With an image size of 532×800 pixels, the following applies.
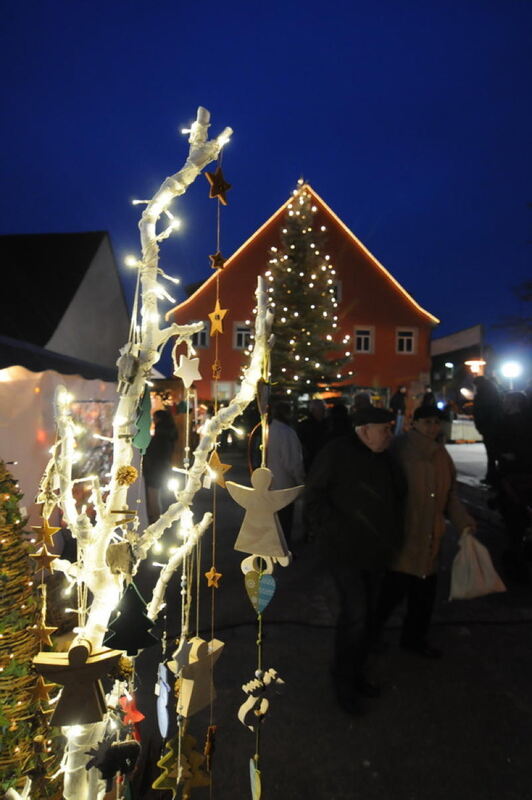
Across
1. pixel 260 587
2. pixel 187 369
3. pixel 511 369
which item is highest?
pixel 511 369

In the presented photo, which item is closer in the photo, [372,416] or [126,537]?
[126,537]

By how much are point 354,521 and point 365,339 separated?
80.4 feet

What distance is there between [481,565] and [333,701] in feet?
4.47

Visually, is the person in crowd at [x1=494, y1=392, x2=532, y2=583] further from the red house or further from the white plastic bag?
the red house

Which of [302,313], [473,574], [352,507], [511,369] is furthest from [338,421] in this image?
[302,313]

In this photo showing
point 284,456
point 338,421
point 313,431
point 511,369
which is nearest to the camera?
point 284,456

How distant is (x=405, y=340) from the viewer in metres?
27.4

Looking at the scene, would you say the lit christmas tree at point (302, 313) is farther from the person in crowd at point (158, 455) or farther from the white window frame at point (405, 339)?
the white window frame at point (405, 339)

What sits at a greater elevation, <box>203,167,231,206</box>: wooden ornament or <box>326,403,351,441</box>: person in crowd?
<box>203,167,231,206</box>: wooden ornament

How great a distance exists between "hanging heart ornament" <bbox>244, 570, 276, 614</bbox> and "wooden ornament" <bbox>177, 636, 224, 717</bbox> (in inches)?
8.2

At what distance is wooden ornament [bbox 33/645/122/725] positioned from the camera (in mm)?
1638

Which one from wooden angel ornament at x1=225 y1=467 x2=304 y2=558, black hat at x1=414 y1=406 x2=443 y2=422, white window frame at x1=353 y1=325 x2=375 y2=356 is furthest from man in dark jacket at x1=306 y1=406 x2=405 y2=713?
white window frame at x1=353 y1=325 x2=375 y2=356

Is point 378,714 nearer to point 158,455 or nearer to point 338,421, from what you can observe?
point 338,421

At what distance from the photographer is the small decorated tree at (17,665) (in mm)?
1766
